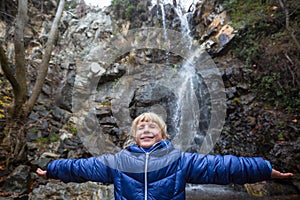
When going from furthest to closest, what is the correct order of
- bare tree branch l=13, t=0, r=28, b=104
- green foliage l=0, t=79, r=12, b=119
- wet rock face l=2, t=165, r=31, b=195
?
green foliage l=0, t=79, r=12, b=119, bare tree branch l=13, t=0, r=28, b=104, wet rock face l=2, t=165, r=31, b=195

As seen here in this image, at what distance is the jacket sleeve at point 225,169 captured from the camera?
53.2 inches

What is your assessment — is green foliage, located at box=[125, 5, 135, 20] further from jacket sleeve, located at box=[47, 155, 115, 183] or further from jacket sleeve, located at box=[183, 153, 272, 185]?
jacket sleeve, located at box=[183, 153, 272, 185]

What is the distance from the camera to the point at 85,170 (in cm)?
157

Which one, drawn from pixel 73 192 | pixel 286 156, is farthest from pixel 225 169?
pixel 286 156

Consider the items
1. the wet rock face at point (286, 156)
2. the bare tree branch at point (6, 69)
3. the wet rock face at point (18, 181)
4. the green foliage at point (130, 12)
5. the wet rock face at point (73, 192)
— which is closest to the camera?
the wet rock face at point (73, 192)

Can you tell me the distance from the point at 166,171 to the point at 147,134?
338 millimetres

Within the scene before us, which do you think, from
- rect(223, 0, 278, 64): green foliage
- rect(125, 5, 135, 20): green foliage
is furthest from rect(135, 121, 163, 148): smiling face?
rect(125, 5, 135, 20): green foliage

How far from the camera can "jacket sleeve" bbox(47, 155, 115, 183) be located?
5.07 ft

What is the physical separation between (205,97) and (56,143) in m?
6.04

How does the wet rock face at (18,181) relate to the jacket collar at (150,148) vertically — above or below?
below

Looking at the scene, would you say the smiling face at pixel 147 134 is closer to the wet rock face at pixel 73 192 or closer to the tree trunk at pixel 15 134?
the wet rock face at pixel 73 192

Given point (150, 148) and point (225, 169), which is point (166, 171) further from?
point (225, 169)

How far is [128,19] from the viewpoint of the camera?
13.8m

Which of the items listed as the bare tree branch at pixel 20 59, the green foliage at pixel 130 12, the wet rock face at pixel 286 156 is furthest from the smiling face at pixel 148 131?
the green foliage at pixel 130 12
